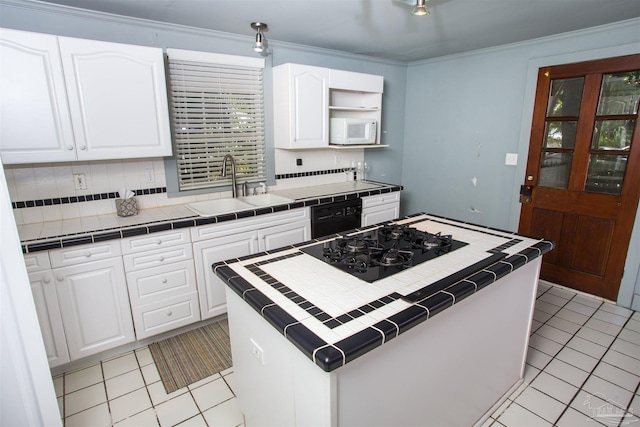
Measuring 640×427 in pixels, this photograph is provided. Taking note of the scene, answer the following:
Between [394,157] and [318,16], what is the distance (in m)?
2.32

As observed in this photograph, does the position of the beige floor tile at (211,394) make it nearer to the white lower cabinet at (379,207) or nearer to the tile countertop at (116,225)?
the tile countertop at (116,225)

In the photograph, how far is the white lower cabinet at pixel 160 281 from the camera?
2.27m

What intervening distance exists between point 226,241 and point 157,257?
497 millimetres

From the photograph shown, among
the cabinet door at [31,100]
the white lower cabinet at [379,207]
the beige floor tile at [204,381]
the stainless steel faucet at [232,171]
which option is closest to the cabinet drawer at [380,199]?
the white lower cabinet at [379,207]

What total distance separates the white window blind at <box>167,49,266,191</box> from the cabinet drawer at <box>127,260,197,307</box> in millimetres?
791

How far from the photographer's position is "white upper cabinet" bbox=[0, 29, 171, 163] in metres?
1.94

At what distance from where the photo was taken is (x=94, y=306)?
217cm

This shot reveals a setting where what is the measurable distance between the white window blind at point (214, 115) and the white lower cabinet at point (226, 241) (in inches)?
24.6

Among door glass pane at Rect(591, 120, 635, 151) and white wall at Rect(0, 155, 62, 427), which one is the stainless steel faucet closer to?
white wall at Rect(0, 155, 62, 427)

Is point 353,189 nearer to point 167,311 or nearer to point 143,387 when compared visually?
point 167,311

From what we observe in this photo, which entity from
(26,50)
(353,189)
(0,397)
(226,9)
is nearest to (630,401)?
(353,189)

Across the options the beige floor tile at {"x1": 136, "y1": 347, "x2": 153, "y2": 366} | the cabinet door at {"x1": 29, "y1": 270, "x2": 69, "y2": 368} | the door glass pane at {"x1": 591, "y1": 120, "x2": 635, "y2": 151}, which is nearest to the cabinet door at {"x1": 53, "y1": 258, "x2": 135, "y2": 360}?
the cabinet door at {"x1": 29, "y1": 270, "x2": 69, "y2": 368}

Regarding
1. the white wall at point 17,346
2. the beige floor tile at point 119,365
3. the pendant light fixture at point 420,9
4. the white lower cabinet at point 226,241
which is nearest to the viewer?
the white wall at point 17,346

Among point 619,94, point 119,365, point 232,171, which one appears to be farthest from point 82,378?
point 619,94
